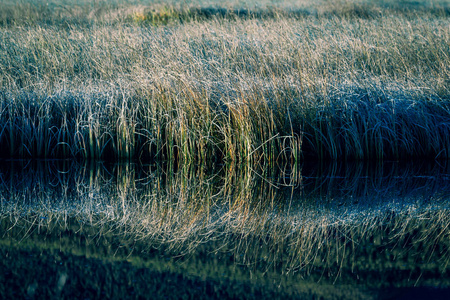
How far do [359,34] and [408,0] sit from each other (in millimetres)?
11320

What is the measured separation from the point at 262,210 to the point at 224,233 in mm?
585

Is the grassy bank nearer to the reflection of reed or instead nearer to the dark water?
the reflection of reed

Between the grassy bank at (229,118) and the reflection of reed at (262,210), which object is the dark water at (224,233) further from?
the grassy bank at (229,118)

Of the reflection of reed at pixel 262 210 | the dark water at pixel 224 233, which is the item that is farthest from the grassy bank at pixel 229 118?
the dark water at pixel 224 233

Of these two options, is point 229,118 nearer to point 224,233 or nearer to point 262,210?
point 262,210

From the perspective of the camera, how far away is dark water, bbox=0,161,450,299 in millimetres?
2469

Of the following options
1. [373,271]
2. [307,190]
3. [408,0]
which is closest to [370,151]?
[307,190]

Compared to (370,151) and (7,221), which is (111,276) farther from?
(370,151)

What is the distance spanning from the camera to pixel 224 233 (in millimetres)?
3225

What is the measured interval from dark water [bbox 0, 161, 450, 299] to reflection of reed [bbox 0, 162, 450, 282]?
0.04ft

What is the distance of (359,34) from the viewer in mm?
9008

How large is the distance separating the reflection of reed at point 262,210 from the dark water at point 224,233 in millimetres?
11

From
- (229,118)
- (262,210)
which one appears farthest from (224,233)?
(229,118)

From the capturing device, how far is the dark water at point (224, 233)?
2469 mm
